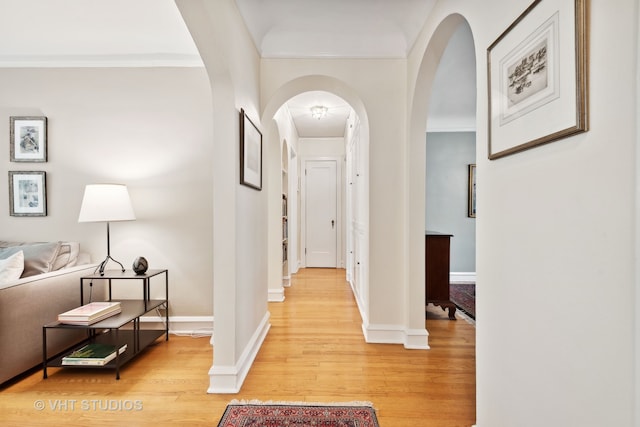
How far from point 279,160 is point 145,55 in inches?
69.3

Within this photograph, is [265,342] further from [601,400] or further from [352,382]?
[601,400]

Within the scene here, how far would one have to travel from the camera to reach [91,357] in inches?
80.2

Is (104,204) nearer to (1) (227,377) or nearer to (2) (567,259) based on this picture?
(1) (227,377)

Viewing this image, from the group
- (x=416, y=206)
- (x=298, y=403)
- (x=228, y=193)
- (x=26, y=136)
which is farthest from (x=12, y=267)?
(x=416, y=206)

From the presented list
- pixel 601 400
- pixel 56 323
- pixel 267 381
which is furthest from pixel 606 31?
pixel 56 323

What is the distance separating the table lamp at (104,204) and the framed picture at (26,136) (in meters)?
0.89

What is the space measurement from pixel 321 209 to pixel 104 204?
415 cm

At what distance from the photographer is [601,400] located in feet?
2.55

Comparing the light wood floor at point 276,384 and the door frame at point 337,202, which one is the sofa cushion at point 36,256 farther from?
the door frame at point 337,202

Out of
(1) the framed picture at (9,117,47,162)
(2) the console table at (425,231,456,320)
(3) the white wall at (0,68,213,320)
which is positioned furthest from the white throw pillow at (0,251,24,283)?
(2) the console table at (425,231,456,320)

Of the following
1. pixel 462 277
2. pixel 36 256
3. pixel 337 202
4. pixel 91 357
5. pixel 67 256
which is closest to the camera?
pixel 91 357

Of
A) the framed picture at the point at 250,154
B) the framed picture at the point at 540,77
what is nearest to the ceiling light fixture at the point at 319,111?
the framed picture at the point at 250,154

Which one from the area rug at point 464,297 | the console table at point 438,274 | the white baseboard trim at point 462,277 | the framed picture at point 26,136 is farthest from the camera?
the white baseboard trim at point 462,277

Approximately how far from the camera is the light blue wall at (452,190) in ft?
16.7
